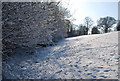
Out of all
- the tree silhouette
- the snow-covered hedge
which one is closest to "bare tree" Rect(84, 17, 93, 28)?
the tree silhouette

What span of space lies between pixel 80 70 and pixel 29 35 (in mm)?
2251

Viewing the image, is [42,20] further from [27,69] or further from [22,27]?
[27,69]

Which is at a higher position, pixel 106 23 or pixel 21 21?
pixel 21 21

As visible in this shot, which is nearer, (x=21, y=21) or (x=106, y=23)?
(x=21, y=21)

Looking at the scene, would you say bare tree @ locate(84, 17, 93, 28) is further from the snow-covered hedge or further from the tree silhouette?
the snow-covered hedge

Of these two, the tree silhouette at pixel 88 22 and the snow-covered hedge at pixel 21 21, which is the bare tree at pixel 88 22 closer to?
the tree silhouette at pixel 88 22

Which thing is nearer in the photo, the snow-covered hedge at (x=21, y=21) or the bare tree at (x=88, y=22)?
the snow-covered hedge at (x=21, y=21)

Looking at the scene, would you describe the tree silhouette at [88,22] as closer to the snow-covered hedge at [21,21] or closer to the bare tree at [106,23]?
the bare tree at [106,23]

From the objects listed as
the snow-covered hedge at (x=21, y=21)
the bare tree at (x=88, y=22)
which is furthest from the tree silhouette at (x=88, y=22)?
the snow-covered hedge at (x=21, y=21)

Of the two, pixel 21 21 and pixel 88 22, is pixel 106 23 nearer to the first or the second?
pixel 88 22

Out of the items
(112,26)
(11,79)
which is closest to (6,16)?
(11,79)

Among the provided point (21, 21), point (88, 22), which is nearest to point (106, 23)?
point (88, 22)

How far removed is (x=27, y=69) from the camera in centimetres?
418

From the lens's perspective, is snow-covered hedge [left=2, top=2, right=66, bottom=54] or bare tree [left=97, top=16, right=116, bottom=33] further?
bare tree [left=97, top=16, right=116, bottom=33]
